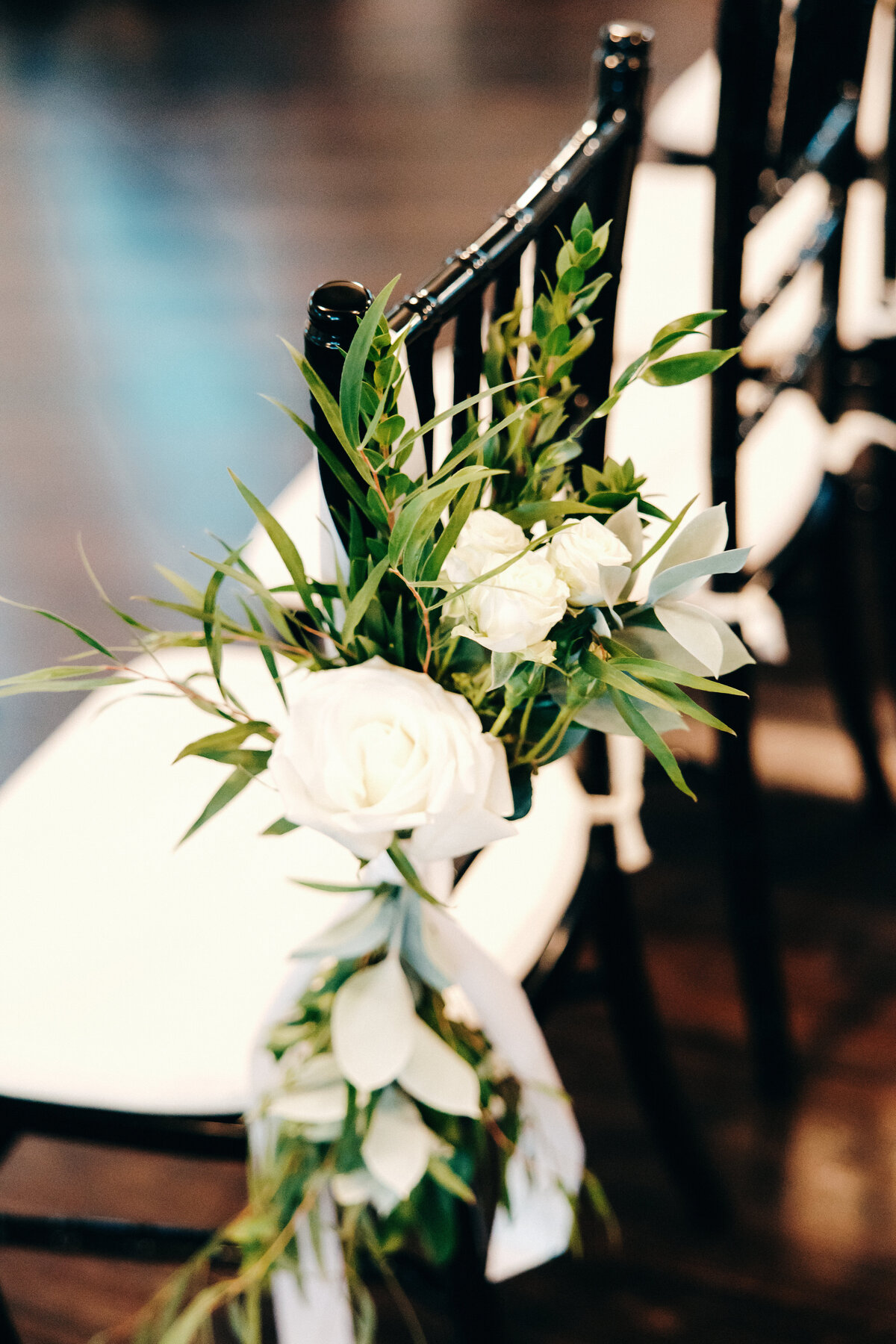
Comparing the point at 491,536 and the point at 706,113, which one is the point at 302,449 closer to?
the point at 706,113

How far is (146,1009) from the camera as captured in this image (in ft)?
2.16

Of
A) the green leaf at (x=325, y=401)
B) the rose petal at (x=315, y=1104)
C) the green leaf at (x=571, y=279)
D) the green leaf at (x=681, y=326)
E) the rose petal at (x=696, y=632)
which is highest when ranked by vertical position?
the green leaf at (x=571, y=279)

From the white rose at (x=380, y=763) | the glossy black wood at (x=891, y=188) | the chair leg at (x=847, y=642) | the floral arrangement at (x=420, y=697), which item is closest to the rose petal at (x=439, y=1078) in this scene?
the floral arrangement at (x=420, y=697)

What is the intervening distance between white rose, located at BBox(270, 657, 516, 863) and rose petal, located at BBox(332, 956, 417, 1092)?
7 centimetres

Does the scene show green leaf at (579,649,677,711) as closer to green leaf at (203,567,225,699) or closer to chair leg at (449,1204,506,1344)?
green leaf at (203,567,225,699)

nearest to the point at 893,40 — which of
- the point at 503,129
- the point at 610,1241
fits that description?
the point at 610,1241

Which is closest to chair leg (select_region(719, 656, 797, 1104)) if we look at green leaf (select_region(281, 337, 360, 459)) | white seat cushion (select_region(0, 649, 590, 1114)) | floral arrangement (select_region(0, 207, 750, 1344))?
white seat cushion (select_region(0, 649, 590, 1114))

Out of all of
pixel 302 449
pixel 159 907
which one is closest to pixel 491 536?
pixel 159 907

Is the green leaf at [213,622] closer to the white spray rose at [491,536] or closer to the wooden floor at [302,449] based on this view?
the white spray rose at [491,536]

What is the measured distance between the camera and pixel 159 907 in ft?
2.35

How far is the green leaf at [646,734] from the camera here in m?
0.43

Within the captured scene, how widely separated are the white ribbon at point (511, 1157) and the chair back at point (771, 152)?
427mm

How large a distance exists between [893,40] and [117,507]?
4.01 feet

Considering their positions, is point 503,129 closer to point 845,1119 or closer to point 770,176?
point 770,176
